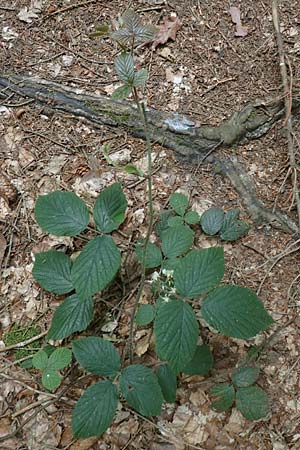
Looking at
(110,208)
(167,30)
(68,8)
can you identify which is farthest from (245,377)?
(68,8)

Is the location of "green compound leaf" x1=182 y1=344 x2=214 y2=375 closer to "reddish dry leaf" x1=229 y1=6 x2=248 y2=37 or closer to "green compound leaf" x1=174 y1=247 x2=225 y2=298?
"green compound leaf" x1=174 y1=247 x2=225 y2=298

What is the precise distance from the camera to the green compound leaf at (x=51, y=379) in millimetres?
1583

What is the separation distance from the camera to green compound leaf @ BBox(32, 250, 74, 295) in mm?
1668

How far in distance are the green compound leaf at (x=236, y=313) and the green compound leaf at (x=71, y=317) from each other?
1.28 ft

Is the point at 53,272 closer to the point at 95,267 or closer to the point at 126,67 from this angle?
the point at 95,267

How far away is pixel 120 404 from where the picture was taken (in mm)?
1631

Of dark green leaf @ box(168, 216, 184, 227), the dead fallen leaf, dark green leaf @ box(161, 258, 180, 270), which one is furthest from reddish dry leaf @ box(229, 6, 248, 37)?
dark green leaf @ box(161, 258, 180, 270)

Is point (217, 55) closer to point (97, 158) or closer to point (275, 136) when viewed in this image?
point (275, 136)

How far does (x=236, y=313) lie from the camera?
4.76 feet

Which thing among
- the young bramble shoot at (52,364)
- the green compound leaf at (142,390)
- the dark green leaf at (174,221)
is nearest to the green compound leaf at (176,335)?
the green compound leaf at (142,390)

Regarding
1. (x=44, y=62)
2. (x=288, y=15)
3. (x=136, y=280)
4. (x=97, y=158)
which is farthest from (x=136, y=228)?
(x=288, y=15)

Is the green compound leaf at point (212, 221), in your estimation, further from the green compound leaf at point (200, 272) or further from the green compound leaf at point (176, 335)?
the green compound leaf at point (176, 335)

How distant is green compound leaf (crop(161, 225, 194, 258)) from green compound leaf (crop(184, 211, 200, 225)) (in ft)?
0.48

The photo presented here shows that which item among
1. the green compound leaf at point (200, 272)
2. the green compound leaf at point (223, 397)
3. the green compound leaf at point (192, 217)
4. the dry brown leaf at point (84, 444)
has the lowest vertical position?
the dry brown leaf at point (84, 444)
